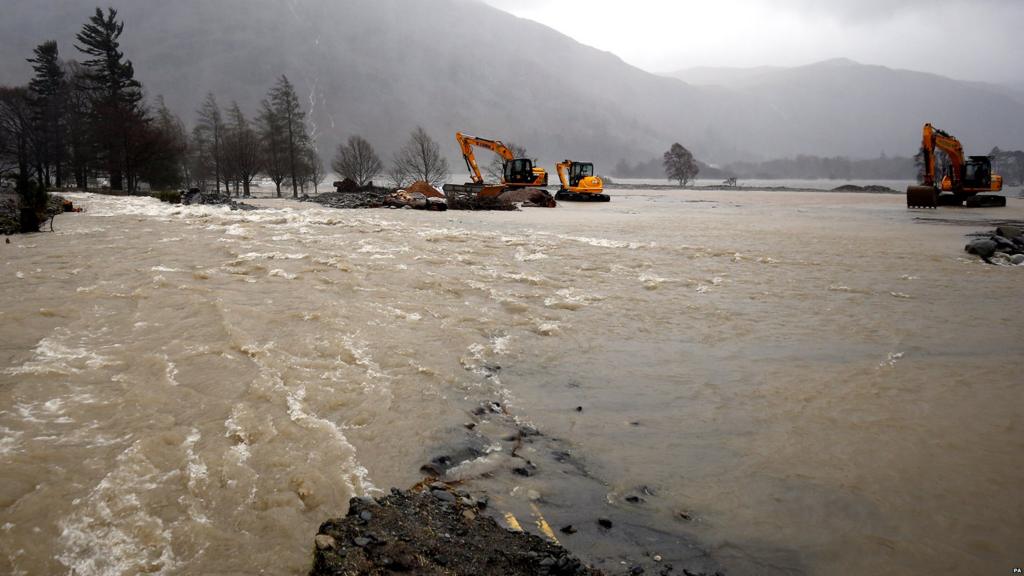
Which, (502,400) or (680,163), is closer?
(502,400)

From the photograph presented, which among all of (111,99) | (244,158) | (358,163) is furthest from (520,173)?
(111,99)

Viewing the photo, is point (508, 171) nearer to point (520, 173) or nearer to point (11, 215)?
point (520, 173)

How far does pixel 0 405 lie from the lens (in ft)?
13.9

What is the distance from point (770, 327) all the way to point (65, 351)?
845 centimetres

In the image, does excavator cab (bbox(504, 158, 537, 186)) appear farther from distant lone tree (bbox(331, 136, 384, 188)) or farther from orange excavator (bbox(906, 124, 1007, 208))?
distant lone tree (bbox(331, 136, 384, 188))

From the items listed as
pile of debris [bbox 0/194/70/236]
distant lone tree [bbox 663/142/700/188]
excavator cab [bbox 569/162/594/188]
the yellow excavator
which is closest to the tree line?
pile of debris [bbox 0/194/70/236]

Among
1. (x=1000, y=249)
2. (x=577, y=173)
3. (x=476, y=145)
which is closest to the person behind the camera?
(x=1000, y=249)

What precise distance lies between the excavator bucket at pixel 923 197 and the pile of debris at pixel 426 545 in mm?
40947

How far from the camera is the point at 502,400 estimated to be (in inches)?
192

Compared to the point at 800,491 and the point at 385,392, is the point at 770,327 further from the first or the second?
the point at 385,392

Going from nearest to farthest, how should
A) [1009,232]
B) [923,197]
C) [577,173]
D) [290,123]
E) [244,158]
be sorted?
[1009,232] < [923,197] < [577,173] < [244,158] < [290,123]

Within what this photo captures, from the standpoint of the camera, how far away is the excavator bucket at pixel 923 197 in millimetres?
34250

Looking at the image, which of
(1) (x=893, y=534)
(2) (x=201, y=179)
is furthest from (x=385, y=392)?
(2) (x=201, y=179)

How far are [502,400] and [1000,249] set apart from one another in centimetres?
1585
